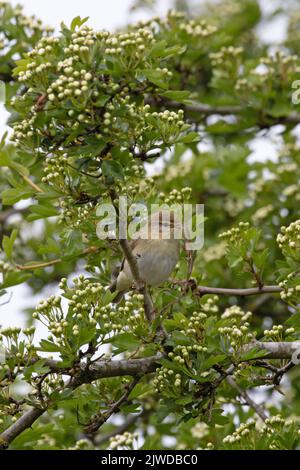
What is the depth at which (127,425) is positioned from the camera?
8242 millimetres

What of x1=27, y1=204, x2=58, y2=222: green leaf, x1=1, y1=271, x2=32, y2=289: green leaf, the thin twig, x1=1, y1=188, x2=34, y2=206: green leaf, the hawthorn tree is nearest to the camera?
the hawthorn tree

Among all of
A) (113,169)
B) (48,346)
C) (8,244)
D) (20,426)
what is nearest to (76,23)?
(113,169)

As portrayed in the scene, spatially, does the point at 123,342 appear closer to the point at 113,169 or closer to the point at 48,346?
the point at 48,346

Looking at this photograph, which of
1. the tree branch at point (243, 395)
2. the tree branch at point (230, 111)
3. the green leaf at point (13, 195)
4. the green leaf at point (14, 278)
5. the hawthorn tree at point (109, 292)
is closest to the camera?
the hawthorn tree at point (109, 292)

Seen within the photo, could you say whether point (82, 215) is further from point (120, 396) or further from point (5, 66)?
point (5, 66)

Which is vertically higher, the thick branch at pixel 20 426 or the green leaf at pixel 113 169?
the green leaf at pixel 113 169

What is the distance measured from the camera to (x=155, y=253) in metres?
6.63

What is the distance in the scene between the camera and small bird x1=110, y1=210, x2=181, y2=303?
6312 millimetres

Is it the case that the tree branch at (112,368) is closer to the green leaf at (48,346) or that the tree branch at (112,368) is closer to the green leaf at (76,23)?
the green leaf at (48,346)

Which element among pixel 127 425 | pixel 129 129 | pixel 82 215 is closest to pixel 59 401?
pixel 82 215

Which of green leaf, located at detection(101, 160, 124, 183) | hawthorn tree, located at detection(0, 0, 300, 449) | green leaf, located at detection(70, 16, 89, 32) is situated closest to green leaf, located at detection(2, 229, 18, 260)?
hawthorn tree, located at detection(0, 0, 300, 449)

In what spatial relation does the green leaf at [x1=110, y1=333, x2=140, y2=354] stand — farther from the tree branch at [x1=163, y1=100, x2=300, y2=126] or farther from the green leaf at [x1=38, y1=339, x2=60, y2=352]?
the tree branch at [x1=163, y1=100, x2=300, y2=126]

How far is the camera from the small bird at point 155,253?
20.7 ft

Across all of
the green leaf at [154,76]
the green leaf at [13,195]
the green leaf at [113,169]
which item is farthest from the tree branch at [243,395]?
the green leaf at [154,76]
